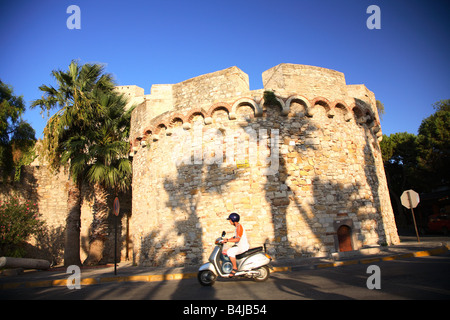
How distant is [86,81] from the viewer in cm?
1384

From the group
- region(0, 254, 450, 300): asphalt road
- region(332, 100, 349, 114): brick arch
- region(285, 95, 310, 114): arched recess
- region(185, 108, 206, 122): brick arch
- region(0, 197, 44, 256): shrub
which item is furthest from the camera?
region(0, 197, 44, 256): shrub

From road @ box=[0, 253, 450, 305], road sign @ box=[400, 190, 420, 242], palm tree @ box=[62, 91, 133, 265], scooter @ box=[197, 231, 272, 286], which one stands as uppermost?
palm tree @ box=[62, 91, 133, 265]

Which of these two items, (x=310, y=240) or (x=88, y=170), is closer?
(x=310, y=240)

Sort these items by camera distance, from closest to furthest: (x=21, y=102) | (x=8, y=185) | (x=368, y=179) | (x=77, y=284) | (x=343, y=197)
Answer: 1. (x=77, y=284)
2. (x=343, y=197)
3. (x=368, y=179)
4. (x=8, y=185)
5. (x=21, y=102)

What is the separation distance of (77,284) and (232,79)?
9161 mm

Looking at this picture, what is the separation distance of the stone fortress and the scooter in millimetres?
3500

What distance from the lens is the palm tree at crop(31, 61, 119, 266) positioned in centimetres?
1248

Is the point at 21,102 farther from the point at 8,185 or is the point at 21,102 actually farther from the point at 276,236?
the point at 276,236

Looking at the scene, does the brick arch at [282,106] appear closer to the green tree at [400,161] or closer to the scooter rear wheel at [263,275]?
the scooter rear wheel at [263,275]

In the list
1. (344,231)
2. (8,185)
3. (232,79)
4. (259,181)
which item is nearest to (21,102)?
(8,185)

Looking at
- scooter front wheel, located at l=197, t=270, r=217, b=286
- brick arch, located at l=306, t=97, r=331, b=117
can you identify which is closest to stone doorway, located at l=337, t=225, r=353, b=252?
brick arch, located at l=306, t=97, r=331, b=117

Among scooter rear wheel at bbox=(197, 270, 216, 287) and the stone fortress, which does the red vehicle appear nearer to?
the stone fortress

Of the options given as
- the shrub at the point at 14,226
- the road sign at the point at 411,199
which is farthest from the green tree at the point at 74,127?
the road sign at the point at 411,199

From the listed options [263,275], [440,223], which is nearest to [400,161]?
[440,223]
